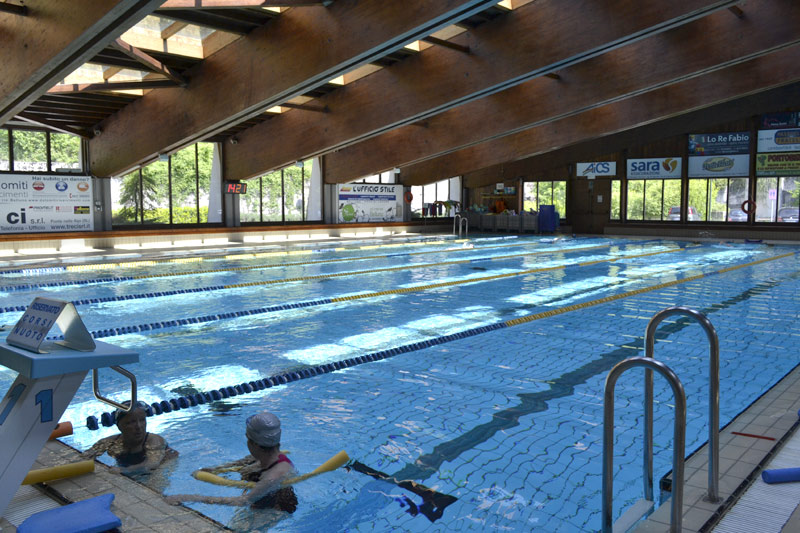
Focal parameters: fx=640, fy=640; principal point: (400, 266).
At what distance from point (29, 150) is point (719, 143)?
1914 centimetres

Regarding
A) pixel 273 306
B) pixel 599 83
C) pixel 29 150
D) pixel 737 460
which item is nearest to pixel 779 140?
pixel 599 83

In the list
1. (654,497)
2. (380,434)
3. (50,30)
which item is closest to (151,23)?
(50,30)

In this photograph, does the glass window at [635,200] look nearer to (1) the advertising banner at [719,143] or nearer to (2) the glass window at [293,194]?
(1) the advertising banner at [719,143]

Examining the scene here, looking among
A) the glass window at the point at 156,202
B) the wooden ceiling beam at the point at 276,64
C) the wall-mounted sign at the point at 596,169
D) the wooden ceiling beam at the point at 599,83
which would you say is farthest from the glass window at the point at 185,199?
the wall-mounted sign at the point at 596,169

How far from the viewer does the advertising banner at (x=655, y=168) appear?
20891 millimetres

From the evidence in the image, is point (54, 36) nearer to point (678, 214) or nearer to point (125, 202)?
point (125, 202)

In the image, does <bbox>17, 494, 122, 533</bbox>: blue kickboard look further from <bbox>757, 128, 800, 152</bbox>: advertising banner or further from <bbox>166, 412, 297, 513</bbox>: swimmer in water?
<bbox>757, 128, 800, 152</bbox>: advertising banner

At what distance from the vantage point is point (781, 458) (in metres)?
2.89

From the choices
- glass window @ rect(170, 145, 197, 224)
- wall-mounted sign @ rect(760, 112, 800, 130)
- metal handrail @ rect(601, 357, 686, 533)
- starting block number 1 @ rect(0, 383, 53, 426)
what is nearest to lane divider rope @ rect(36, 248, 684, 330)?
starting block number 1 @ rect(0, 383, 53, 426)

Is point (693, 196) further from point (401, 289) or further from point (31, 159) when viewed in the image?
point (31, 159)

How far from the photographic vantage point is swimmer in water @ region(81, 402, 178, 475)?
10.4 feet

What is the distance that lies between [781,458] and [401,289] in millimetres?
6422

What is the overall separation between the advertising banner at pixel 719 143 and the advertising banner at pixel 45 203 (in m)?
17.7

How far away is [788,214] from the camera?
63.1 feet
